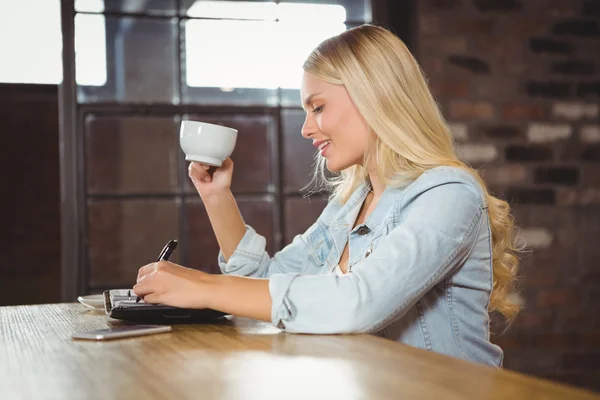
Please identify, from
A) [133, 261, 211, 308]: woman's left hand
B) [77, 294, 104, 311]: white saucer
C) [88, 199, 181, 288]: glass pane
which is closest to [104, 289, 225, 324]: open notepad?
[133, 261, 211, 308]: woman's left hand

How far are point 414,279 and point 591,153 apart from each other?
94.6 inches

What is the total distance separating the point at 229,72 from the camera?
10.7ft

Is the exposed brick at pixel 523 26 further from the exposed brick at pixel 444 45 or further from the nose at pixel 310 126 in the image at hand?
the nose at pixel 310 126

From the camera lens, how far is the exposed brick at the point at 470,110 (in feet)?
10.5

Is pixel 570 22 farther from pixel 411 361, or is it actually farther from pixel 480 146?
pixel 411 361

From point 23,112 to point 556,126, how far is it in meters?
8.70

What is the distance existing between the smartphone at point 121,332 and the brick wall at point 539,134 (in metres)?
2.22

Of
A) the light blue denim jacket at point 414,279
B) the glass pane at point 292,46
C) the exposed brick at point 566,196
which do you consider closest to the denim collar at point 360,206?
the light blue denim jacket at point 414,279

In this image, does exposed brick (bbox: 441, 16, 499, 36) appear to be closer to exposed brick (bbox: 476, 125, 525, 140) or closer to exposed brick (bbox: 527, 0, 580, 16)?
exposed brick (bbox: 527, 0, 580, 16)

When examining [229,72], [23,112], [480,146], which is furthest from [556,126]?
[23,112]

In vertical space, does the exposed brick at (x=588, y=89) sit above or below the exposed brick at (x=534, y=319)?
above

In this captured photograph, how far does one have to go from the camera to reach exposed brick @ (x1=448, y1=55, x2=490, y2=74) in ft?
10.6

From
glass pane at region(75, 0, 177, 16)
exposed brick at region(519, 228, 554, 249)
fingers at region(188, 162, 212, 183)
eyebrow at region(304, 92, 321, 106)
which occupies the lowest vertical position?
exposed brick at region(519, 228, 554, 249)

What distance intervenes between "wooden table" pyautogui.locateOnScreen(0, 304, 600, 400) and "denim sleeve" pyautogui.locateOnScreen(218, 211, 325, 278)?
63 centimetres
